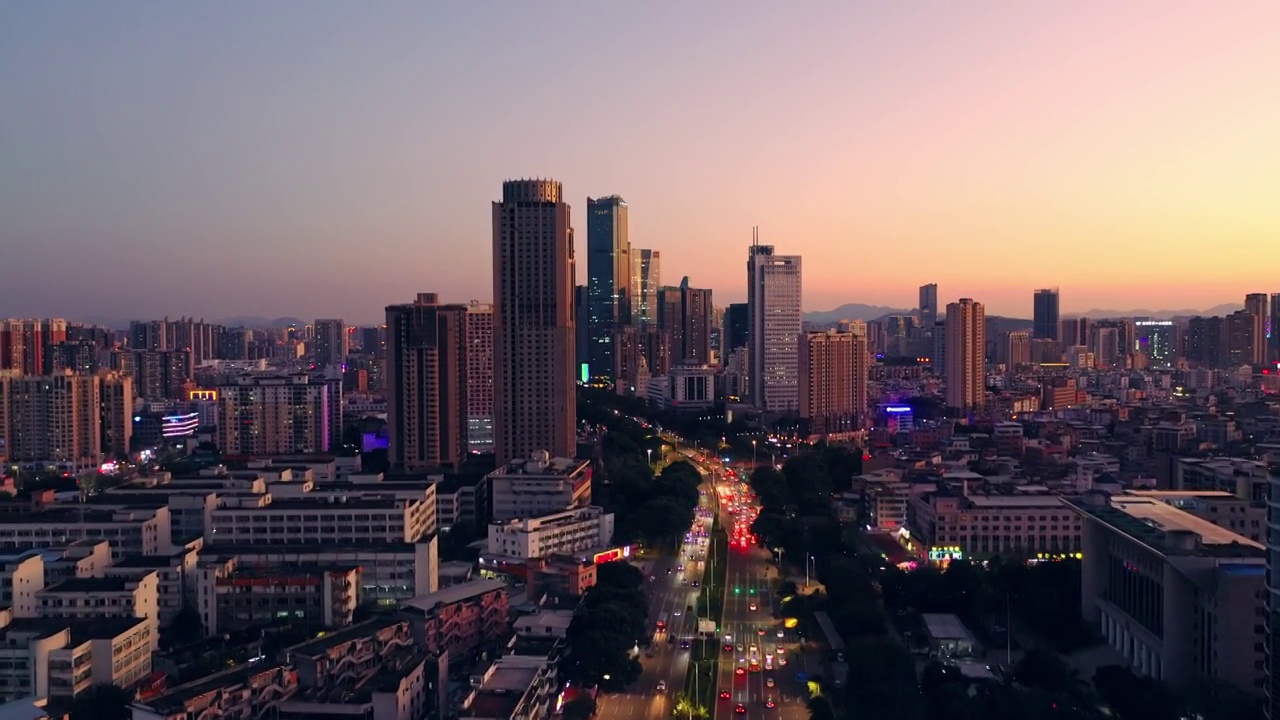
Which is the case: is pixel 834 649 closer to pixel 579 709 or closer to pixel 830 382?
pixel 579 709

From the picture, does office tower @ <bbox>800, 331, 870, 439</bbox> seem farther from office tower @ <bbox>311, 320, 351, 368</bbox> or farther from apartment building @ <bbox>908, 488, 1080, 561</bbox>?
office tower @ <bbox>311, 320, 351, 368</bbox>

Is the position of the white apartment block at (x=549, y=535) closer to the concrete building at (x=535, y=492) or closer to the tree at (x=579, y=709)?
the concrete building at (x=535, y=492)

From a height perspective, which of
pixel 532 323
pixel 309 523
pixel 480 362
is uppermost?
pixel 532 323

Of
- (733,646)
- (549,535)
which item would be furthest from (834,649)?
(549,535)

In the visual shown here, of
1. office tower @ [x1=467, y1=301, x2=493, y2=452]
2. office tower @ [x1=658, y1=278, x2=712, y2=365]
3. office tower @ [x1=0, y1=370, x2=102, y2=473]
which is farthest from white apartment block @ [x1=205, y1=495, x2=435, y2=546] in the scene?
office tower @ [x1=658, y1=278, x2=712, y2=365]

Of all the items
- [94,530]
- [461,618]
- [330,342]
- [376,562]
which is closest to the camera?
[461,618]

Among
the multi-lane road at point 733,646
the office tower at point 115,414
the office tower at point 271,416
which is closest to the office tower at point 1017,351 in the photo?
the office tower at point 271,416
